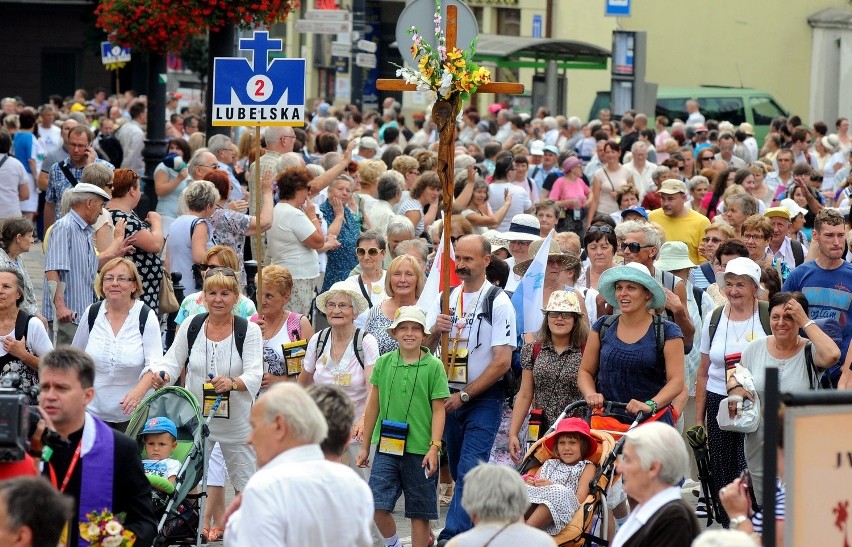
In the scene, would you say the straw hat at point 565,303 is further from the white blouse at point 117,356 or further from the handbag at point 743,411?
the white blouse at point 117,356

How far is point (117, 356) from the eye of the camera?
8.88 metres

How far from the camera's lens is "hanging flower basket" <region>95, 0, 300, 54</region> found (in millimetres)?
16625

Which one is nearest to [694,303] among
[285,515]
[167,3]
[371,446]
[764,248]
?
[764,248]

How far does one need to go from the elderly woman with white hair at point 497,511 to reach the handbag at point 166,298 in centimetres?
524

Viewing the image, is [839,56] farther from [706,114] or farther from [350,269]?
[350,269]

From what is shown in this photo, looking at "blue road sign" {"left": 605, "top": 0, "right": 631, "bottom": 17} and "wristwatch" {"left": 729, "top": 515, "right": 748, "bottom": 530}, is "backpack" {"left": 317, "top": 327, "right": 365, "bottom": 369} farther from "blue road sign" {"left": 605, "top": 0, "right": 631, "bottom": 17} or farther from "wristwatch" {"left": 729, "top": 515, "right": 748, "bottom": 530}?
"blue road sign" {"left": 605, "top": 0, "right": 631, "bottom": 17}

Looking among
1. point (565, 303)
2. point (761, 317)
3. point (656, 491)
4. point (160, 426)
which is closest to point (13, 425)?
point (656, 491)

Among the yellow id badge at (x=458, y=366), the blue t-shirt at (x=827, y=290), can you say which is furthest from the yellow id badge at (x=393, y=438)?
the blue t-shirt at (x=827, y=290)

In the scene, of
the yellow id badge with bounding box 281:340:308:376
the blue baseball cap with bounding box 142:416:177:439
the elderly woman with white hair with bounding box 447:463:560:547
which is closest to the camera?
the elderly woman with white hair with bounding box 447:463:560:547

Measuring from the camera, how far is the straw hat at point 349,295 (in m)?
9.35

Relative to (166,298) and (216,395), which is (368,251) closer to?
(166,298)

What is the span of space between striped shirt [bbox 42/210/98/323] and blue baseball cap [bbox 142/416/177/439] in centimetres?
251

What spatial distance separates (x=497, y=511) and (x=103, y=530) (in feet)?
5.09

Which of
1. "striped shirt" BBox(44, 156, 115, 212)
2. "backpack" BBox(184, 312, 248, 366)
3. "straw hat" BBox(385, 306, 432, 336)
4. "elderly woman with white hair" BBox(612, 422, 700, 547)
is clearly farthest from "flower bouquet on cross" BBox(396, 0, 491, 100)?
"striped shirt" BBox(44, 156, 115, 212)
